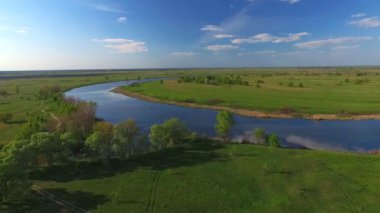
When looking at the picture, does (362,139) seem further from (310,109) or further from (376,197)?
(376,197)

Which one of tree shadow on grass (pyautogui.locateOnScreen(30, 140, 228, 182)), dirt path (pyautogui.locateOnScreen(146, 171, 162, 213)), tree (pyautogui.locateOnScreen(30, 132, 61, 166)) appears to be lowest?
dirt path (pyautogui.locateOnScreen(146, 171, 162, 213))

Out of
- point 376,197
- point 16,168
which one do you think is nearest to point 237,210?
point 376,197

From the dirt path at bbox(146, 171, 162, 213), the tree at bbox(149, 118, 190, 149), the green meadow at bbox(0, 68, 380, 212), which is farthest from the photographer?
the tree at bbox(149, 118, 190, 149)

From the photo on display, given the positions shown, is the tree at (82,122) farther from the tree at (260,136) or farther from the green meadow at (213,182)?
the tree at (260,136)

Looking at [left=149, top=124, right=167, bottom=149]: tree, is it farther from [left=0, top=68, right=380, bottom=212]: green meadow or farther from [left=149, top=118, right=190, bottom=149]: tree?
[left=0, top=68, right=380, bottom=212]: green meadow

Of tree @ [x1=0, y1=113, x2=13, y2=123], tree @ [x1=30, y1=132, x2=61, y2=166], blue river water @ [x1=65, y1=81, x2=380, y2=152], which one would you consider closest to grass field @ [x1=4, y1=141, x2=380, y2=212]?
tree @ [x1=30, y1=132, x2=61, y2=166]

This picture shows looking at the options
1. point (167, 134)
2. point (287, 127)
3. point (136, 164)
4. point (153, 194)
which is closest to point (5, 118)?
point (167, 134)
